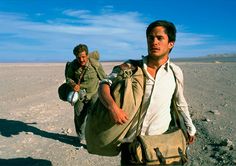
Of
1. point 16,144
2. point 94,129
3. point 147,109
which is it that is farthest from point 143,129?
point 16,144

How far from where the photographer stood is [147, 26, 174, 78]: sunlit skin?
369 centimetres

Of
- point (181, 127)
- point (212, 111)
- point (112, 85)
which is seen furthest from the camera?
point (212, 111)

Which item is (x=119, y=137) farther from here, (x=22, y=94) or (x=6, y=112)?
(x=22, y=94)

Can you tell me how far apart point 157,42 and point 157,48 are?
0.05 m

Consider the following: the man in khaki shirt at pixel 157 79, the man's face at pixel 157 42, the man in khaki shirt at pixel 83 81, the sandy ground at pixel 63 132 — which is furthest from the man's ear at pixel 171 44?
the man in khaki shirt at pixel 83 81

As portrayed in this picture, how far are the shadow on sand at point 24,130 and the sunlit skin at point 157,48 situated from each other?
469 cm

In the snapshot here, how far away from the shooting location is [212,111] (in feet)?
35.3

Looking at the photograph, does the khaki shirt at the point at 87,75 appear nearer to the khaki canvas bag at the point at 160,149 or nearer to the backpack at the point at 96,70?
the backpack at the point at 96,70

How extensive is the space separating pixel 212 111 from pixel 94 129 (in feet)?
25.0

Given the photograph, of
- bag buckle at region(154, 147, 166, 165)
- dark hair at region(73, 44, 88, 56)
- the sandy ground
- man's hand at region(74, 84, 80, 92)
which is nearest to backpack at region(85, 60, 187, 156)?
bag buckle at region(154, 147, 166, 165)

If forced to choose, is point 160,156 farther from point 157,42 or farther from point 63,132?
point 63,132

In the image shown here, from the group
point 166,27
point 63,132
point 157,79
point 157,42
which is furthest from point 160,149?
point 63,132

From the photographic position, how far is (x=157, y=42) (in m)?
3.67

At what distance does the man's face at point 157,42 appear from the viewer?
3.68 meters
